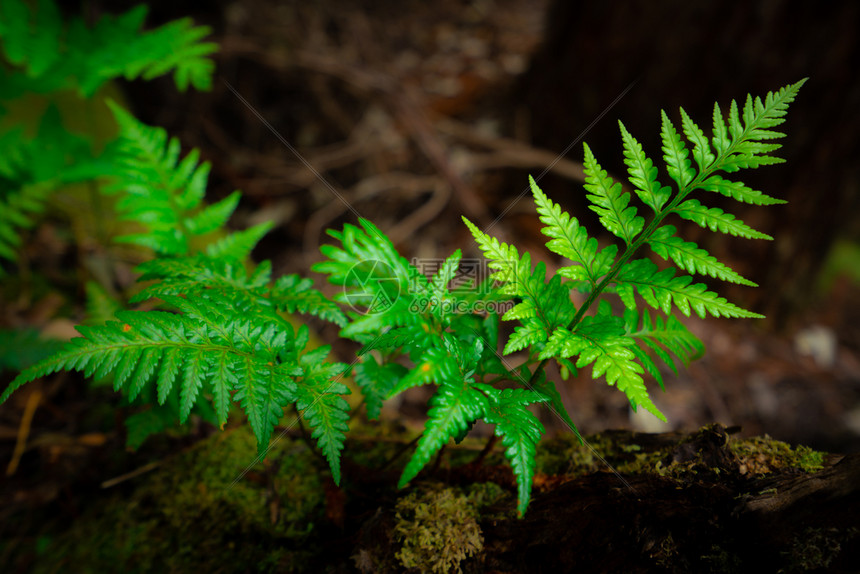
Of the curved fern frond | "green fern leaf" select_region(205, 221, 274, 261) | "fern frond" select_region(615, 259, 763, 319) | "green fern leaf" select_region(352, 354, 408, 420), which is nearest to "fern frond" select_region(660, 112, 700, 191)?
"fern frond" select_region(615, 259, 763, 319)

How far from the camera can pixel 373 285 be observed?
137 cm

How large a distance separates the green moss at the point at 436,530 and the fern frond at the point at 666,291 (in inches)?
35.9

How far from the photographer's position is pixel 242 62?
5812mm

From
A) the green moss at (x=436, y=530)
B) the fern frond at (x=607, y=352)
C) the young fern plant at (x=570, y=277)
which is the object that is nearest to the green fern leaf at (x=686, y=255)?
the young fern plant at (x=570, y=277)

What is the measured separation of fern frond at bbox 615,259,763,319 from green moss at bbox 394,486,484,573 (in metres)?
0.91

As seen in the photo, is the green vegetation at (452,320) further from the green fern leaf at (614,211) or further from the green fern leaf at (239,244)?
the green fern leaf at (239,244)

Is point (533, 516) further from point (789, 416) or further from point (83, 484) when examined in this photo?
point (789, 416)

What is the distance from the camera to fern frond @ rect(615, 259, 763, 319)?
127 centimetres

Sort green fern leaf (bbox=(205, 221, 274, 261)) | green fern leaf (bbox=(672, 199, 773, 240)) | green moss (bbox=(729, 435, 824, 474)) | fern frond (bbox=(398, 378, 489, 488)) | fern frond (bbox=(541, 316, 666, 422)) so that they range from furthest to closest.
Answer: green fern leaf (bbox=(205, 221, 274, 261)), green moss (bbox=(729, 435, 824, 474)), green fern leaf (bbox=(672, 199, 773, 240)), fern frond (bbox=(541, 316, 666, 422)), fern frond (bbox=(398, 378, 489, 488))

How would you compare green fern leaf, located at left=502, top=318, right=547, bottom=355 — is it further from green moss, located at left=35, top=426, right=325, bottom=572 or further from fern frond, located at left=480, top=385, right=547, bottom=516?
green moss, located at left=35, top=426, right=325, bottom=572

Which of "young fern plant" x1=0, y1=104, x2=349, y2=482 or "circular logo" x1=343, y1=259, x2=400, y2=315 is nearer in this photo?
"young fern plant" x1=0, y1=104, x2=349, y2=482

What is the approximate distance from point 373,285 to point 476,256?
10.7ft

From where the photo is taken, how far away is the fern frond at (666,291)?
4.17ft

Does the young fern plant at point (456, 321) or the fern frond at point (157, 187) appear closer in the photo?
the young fern plant at point (456, 321)
